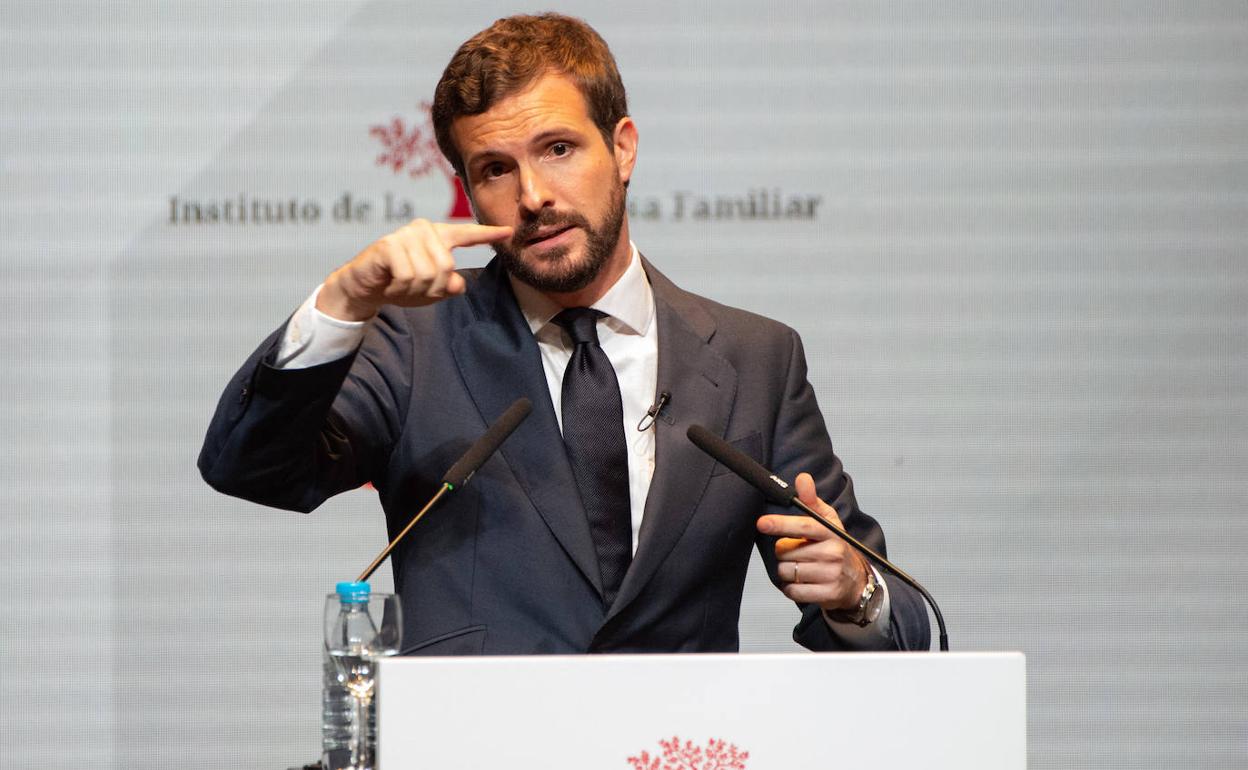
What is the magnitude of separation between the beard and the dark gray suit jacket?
0.09m

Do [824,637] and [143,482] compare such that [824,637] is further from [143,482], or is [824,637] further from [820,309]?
[143,482]

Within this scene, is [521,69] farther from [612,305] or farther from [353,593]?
[353,593]

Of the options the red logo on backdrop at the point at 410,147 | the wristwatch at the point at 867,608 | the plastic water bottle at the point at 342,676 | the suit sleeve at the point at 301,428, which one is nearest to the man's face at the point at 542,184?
the suit sleeve at the point at 301,428

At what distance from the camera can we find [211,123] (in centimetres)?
325

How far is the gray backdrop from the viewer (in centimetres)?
325

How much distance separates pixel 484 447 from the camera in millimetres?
1676

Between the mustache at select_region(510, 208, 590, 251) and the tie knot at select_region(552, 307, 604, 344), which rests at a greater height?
the mustache at select_region(510, 208, 590, 251)

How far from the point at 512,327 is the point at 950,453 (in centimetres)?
149

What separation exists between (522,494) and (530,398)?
0.14 metres

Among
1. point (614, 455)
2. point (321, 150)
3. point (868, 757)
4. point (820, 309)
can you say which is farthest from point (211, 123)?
point (868, 757)

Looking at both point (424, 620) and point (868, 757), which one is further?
point (424, 620)

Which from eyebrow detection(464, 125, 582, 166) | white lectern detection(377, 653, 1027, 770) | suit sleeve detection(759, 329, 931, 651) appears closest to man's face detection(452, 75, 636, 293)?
eyebrow detection(464, 125, 582, 166)

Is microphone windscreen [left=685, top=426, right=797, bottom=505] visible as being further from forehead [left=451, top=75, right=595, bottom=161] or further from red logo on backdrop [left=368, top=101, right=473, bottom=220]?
red logo on backdrop [left=368, top=101, right=473, bottom=220]

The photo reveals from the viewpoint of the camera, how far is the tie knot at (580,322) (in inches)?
83.4
